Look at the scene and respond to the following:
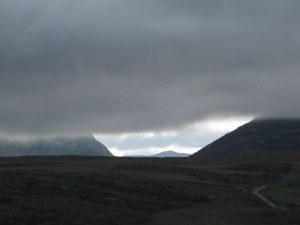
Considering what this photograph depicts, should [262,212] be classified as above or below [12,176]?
below

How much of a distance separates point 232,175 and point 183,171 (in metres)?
8.25

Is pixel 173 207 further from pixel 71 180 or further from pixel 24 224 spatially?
pixel 24 224

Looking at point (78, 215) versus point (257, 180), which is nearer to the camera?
point (78, 215)

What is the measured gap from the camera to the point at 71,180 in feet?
165

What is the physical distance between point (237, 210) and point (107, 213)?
12.9 meters

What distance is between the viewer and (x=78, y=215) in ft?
114

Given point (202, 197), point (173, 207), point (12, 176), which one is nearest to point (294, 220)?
point (173, 207)

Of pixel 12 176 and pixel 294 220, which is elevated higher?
pixel 12 176

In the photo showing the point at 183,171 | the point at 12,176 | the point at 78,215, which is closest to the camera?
the point at 78,215

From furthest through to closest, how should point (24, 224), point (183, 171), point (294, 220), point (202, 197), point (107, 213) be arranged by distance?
point (183, 171) → point (202, 197) → point (294, 220) → point (107, 213) → point (24, 224)

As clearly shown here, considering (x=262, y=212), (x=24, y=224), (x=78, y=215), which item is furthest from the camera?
(x=262, y=212)

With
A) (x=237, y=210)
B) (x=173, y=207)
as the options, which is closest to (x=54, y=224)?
(x=173, y=207)

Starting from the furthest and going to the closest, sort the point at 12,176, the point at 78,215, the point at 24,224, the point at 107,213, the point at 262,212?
1. the point at 12,176
2. the point at 262,212
3. the point at 107,213
4. the point at 78,215
5. the point at 24,224

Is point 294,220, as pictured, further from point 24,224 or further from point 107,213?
point 24,224
